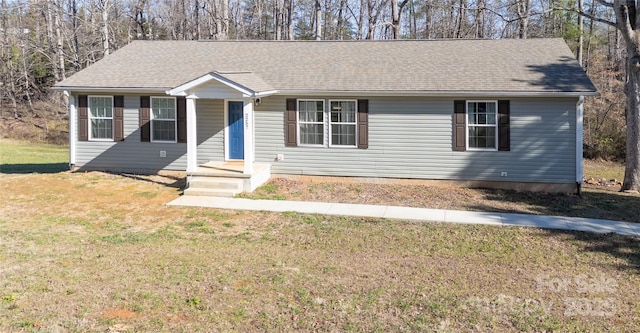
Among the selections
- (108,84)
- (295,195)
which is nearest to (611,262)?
(295,195)

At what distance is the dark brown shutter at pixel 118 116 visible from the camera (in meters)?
15.6

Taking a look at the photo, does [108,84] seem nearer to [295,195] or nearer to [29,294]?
[295,195]

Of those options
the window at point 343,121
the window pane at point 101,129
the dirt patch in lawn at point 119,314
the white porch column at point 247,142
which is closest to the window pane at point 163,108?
the window pane at point 101,129

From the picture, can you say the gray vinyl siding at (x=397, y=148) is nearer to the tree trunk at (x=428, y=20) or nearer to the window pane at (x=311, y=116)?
the window pane at (x=311, y=116)

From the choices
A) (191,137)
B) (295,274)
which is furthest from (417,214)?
(191,137)

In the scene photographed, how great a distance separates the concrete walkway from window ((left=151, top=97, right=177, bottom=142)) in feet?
11.0

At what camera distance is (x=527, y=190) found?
45.7 feet

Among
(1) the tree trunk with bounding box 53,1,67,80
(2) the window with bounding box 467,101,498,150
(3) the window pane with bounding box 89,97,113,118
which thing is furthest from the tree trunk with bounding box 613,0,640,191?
(1) the tree trunk with bounding box 53,1,67,80

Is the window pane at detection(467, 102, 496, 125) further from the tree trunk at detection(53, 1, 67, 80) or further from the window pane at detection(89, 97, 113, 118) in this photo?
the tree trunk at detection(53, 1, 67, 80)

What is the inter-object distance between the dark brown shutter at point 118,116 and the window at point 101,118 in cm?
18

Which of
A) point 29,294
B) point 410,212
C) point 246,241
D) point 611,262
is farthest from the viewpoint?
point 410,212

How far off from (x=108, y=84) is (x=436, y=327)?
42.7 feet

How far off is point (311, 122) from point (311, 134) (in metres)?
0.35

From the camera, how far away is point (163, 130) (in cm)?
1559
